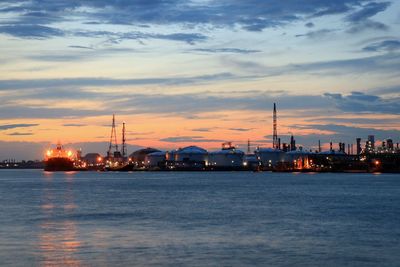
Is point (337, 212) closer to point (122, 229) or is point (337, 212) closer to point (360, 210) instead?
point (360, 210)

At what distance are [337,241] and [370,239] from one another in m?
2.13

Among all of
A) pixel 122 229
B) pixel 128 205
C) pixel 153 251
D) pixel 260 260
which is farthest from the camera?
pixel 128 205

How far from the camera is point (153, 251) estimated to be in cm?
3209

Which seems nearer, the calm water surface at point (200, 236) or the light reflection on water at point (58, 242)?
the light reflection on water at point (58, 242)

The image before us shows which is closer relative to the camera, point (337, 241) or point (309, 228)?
point (337, 241)

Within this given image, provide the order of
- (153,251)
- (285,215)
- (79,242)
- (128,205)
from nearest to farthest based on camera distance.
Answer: (153,251) → (79,242) → (285,215) → (128,205)

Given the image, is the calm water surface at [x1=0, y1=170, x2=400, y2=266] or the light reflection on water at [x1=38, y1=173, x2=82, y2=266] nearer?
the light reflection on water at [x1=38, y1=173, x2=82, y2=266]

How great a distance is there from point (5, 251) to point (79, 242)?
4606 mm

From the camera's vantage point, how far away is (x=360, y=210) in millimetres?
57719

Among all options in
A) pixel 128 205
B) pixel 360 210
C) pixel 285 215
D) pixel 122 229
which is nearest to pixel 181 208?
pixel 128 205

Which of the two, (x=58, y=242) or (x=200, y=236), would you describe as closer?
(x=58, y=242)

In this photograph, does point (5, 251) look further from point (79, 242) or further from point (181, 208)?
point (181, 208)

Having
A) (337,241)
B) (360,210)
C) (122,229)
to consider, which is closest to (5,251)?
(122,229)

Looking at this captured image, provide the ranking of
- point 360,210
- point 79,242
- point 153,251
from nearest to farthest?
point 153,251 < point 79,242 < point 360,210
